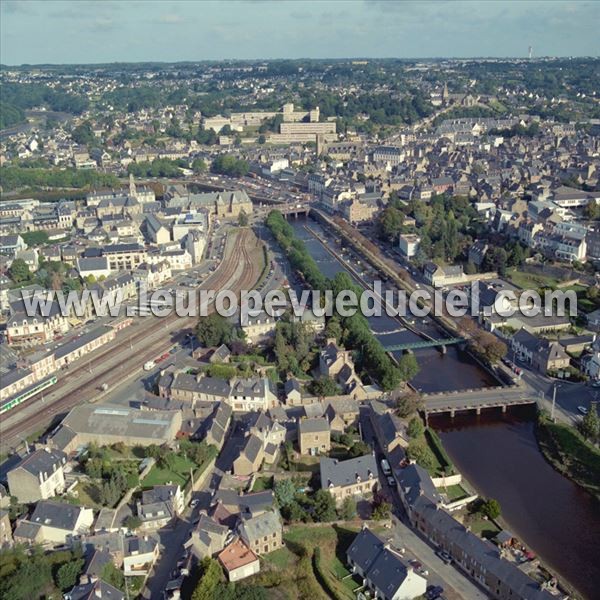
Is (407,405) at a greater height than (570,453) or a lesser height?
greater

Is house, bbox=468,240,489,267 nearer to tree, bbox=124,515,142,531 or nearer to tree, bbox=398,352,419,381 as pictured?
tree, bbox=398,352,419,381

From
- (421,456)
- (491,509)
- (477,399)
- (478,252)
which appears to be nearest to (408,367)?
(477,399)

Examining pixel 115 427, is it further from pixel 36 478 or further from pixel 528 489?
pixel 528 489

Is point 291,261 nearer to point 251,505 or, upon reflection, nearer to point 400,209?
point 400,209

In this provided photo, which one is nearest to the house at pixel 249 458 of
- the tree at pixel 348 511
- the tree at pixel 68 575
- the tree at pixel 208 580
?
the tree at pixel 348 511

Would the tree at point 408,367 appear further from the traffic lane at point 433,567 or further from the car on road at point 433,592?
the car on road at point 433,592

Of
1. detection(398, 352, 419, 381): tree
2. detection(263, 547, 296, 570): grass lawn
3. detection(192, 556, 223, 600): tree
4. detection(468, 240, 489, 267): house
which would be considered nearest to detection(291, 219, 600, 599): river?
detection(398, 352, 419, 381): tree

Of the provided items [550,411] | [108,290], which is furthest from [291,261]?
[550,411]
